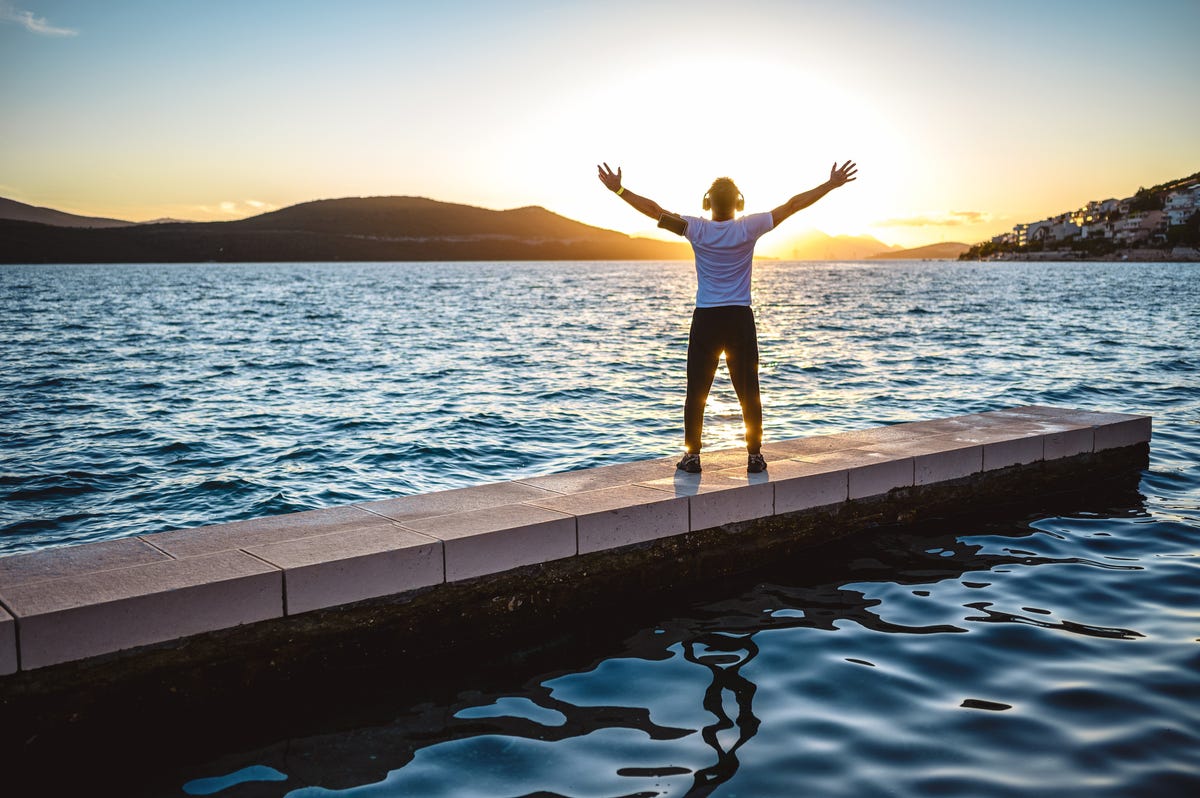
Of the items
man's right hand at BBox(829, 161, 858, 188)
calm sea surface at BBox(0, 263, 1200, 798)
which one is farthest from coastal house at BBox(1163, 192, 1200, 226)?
man's right hand at BBox(829, 161, 858, 188)

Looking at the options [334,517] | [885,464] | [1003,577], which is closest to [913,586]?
[1003,577]

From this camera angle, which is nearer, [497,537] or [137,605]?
[137,605]

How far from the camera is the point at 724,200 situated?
7070 millimetres

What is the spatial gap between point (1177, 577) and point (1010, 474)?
1900mm

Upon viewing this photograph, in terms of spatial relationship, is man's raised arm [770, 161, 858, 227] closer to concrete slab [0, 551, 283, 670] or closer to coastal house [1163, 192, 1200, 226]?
concrete slab [0, 551, 283, 670]

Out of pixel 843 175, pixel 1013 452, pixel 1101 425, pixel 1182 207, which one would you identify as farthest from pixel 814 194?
pixel 1182 207

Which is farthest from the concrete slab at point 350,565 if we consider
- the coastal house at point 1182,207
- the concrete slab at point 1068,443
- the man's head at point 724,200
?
the coastal house at point 1182,207

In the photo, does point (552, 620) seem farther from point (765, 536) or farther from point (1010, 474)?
point (1010, 474)

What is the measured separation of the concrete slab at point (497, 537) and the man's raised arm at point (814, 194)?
2.68 metres

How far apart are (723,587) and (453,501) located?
2012 mm

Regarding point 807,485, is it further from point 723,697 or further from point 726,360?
point 723,697

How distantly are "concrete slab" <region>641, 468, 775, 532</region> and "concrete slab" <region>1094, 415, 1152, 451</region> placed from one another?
4.22 m

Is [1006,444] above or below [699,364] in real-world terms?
below

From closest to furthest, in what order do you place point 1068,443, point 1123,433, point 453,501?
point 453,501 → point 1068,443 → point 1123,433
